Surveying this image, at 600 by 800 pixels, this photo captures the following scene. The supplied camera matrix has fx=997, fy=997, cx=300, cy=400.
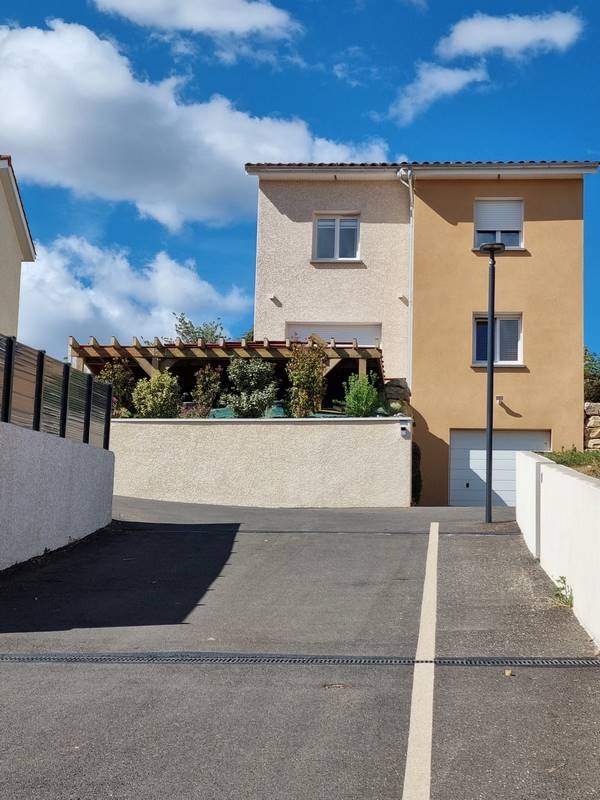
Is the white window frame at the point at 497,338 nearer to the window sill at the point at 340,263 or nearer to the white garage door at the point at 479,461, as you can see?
the white garage door at the point at 479,461

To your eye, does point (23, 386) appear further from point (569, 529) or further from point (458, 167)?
point (458, 167)

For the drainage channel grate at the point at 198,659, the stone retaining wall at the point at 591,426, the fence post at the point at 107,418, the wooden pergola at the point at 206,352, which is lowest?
the drainage channel grate at the point at 198,659

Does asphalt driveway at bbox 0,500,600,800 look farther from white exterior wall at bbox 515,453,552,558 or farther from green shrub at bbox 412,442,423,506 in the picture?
green shrub at bbox 412,442,423,506

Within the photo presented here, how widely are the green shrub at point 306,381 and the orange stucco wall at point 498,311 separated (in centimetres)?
359

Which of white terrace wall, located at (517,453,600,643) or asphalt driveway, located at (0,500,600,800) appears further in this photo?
white terrace wall, located at (517,453,600,643)

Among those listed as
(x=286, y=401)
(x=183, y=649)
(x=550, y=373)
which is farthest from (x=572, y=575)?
(x=550, y=373)

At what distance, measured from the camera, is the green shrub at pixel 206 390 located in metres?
23.5

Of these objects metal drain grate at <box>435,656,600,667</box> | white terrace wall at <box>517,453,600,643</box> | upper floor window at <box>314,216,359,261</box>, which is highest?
upper floor window at <box>314,216,359,261</box>

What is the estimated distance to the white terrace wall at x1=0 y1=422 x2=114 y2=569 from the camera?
1181cm

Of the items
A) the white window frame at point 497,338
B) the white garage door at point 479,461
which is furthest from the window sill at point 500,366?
the white garage door at point 479,461

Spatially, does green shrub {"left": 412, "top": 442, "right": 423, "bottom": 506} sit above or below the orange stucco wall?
below

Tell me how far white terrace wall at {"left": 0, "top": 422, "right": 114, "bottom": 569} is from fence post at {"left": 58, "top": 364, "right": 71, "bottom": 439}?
21 centimetres

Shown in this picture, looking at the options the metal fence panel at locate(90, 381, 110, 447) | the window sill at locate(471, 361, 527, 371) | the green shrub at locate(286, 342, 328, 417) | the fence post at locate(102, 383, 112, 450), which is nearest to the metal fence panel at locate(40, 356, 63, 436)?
the metal fence panel at locate(90, 381, 110, 447)

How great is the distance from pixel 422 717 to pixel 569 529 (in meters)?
3.88
